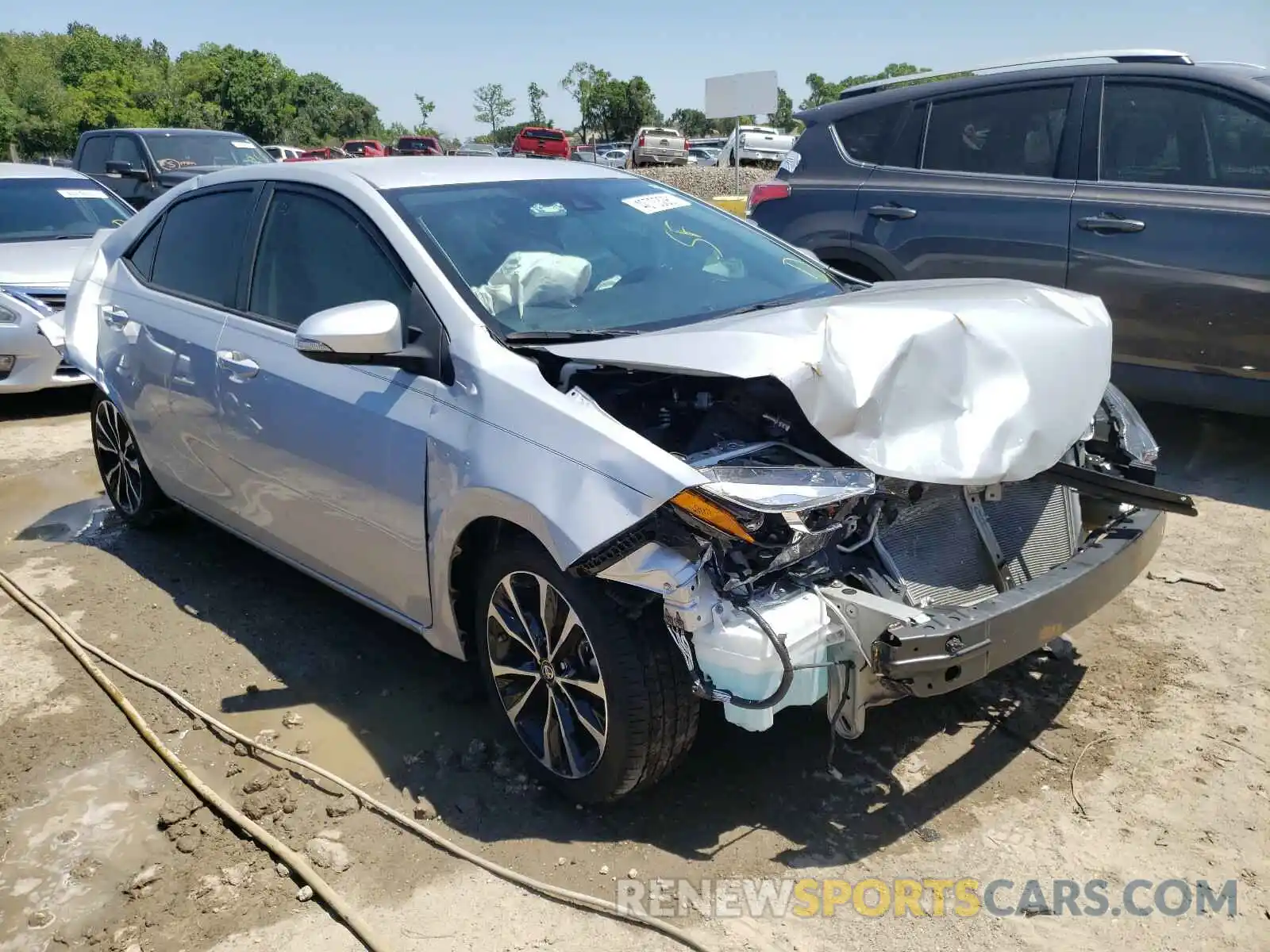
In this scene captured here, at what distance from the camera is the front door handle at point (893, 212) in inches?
236

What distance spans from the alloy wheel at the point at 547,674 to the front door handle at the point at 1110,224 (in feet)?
12.6

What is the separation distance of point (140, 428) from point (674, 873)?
3347 millimetres

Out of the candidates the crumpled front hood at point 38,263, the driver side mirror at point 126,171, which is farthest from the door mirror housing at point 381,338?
the driver side mirror at point 126,171

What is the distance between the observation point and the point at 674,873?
274 centimetres

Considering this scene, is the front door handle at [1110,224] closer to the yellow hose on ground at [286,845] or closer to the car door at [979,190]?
the car door at [979,190]

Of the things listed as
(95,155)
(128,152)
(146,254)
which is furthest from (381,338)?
(95,155)

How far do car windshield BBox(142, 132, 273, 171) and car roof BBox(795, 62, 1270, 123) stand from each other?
8495mm

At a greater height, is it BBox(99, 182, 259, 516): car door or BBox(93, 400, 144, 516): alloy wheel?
BBox(99, 182, 259, 516): car door

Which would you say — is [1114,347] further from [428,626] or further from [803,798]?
[428,626]

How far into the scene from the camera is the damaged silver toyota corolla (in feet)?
8.34

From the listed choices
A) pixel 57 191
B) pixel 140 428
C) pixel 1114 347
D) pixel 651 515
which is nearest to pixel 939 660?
pixel 651 515

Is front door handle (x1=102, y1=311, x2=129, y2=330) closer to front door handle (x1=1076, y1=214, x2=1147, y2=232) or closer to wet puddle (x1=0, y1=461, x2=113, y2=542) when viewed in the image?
wet puddle (x1=0, y1=461, x2=113, y2=542)

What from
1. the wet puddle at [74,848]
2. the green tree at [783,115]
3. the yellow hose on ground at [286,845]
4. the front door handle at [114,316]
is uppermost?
the green tree at [783,115]

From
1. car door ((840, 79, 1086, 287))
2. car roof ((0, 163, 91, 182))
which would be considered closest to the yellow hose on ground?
car door ((840, 79, 1086, 287))
